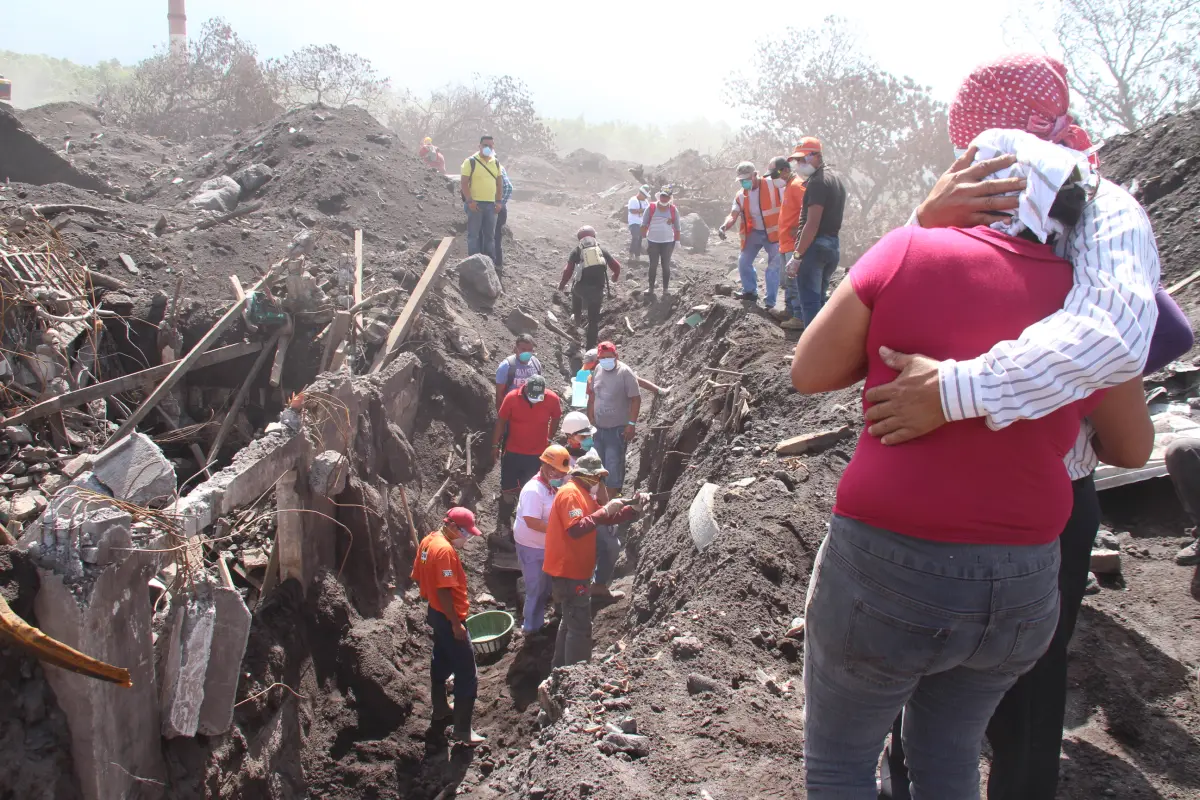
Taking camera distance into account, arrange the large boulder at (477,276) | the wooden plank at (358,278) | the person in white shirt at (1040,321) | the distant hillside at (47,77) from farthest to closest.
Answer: the distant hillside at (47,77)
the large boulder at (477,276)
the wooden plank at (358,278)
the person in white shirt at (1040,321)

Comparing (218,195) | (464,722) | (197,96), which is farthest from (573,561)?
(197,96)

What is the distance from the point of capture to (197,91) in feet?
89.2

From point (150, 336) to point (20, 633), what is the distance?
6.34 meters

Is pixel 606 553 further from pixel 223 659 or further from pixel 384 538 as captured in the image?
pixel 223 659

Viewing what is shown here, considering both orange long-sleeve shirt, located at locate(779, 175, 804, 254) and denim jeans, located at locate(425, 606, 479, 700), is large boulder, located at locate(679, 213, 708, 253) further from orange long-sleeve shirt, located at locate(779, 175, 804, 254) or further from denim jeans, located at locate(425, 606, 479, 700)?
denim jeans, located at locate(425, 606, 479, 700)

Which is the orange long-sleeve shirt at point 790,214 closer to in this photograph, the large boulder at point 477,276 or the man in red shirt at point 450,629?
the man in red shirt at point 450,629

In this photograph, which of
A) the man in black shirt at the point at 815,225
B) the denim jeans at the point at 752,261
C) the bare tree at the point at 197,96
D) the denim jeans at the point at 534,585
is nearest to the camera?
the denim jeans at the point at 534,585

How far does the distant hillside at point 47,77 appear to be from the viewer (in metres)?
49.2

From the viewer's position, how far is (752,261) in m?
10.5

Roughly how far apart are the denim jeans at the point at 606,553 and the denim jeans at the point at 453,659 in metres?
1.72

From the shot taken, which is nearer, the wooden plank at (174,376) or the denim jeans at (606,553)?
the wooden plank at (174,376)

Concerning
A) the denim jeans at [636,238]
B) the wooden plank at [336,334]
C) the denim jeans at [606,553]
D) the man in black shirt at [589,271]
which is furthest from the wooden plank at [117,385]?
the denim jeans at [636,238]

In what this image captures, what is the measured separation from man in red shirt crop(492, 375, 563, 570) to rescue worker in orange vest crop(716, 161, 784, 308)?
322 centimetres

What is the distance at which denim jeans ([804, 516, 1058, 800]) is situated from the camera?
159 centimetres
